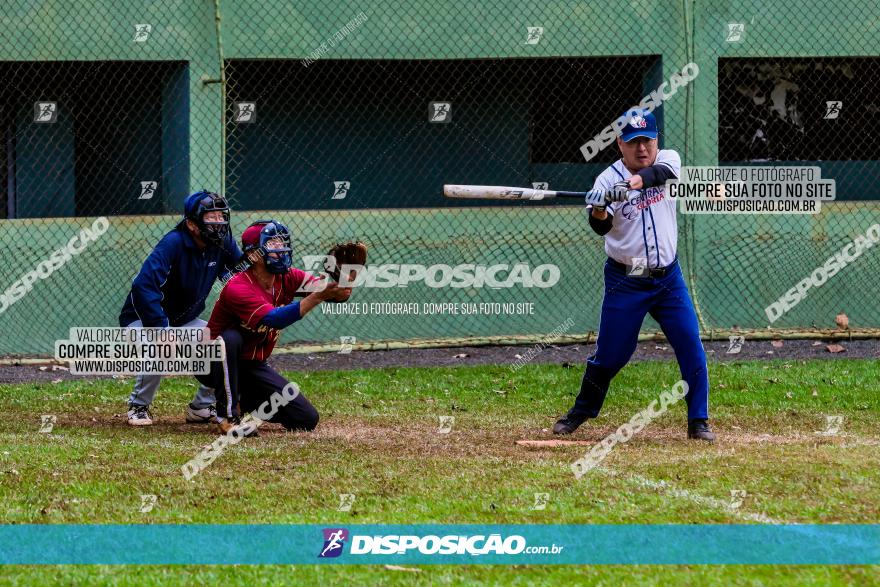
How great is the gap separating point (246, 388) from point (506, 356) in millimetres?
4449

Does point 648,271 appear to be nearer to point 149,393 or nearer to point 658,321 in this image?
point 658,321

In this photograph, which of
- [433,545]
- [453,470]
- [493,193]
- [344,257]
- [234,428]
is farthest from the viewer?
[493,193]

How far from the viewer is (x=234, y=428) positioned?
26.6 feet

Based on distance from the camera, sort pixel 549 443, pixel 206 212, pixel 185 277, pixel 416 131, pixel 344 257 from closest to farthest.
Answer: pixel 344 257 < pixel 549 443 < pixel 206 212 < pixel 185 277 < pixel 416 131

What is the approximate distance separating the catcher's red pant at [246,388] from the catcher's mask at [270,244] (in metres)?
0.53

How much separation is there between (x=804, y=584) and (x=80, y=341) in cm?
874

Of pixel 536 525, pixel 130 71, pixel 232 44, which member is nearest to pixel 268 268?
pixel 536 525

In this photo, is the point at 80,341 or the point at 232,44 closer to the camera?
the point at 80,341

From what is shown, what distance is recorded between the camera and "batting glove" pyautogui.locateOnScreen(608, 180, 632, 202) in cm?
764

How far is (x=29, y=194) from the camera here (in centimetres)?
1445

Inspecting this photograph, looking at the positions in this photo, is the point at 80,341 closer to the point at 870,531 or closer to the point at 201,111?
the point at 201,111

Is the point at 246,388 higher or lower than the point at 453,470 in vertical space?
higher

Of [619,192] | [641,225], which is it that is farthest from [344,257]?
[641,225]

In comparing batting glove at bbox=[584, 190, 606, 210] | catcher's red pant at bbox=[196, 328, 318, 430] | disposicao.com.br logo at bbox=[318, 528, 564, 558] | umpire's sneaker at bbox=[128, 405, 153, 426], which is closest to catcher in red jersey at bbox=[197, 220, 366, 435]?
catcher's red pant at bbox=[196, 328, 318, 430]
